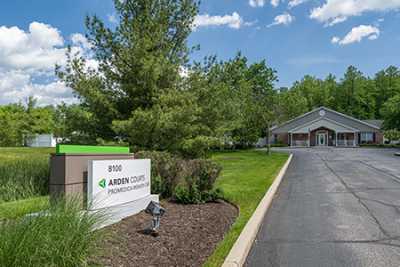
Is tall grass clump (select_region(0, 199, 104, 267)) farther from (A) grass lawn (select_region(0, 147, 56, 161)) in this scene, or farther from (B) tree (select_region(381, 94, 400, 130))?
(B) tree (select_region(381, 94, 400, 130))

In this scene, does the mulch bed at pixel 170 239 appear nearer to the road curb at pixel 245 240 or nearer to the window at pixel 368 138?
the road curb at pixel 245 240

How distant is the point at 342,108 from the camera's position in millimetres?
90438

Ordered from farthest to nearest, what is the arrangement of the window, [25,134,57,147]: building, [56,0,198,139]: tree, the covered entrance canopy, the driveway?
the window < the covered entrance canopy < [25,134,57,147]: building < [56,0,198,139]: tree < the driveway

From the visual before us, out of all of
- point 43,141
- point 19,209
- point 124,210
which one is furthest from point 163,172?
point 43,141

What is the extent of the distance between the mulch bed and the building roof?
59567mm

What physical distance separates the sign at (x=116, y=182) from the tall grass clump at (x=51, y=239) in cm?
102

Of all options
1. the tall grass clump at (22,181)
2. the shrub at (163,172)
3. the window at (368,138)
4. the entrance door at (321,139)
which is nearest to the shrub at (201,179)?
the shrub at (163,172)

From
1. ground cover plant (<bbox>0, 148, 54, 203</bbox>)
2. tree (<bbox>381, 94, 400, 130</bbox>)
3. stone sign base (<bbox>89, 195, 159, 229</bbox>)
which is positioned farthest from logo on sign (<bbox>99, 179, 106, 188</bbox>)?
tree (<bbox>381, 94, 400, 130</bbox>)

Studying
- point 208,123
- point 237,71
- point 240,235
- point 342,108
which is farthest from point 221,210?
point 342,108

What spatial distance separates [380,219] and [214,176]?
363 cm

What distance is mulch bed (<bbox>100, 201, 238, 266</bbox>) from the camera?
500 cm

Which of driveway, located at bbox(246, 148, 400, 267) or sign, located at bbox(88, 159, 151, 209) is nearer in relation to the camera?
driveway, located at bbox(246, 148, 400, 267)

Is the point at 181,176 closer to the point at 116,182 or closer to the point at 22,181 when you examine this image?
the point at 116,182

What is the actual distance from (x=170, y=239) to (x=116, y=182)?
160cm
